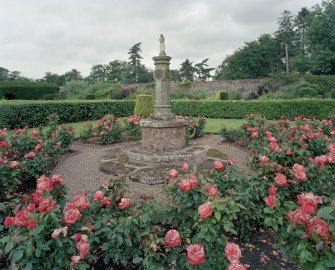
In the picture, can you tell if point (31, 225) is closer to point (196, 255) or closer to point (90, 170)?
point (196, 255)

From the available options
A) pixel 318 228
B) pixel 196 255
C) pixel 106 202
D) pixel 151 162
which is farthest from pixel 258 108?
pixel 196 255

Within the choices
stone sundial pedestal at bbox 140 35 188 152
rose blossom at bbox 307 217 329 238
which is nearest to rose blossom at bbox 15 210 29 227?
rose blossom at bbox 307 217 329 238

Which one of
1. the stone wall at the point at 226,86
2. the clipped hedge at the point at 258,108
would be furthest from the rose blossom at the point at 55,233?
the stone wall at the point at 226,86

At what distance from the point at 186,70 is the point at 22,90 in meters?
35.9

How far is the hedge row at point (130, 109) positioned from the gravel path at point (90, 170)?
4882mm

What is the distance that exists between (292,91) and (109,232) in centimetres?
2248

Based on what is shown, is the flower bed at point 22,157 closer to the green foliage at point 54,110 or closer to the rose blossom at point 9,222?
the rose blossom at point 9,222

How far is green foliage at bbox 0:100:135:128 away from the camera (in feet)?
38.5

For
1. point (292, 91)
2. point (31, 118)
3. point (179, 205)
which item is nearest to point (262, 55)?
point (292, 91)

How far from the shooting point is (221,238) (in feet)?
7.21

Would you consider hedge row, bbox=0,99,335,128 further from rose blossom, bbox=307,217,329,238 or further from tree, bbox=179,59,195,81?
tree, bbox=179,59,195,81

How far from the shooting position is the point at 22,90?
29.2m

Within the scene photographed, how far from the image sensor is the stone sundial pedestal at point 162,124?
6453 mm

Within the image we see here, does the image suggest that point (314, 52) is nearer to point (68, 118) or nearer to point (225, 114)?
point (225, 114)
